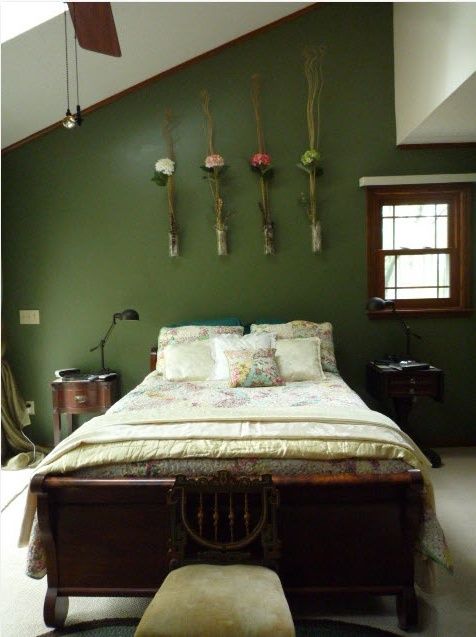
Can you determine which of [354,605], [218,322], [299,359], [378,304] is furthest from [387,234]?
[354,605]

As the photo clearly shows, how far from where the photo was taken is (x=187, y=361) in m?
3.38

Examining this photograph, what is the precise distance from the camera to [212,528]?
1818 millimetres

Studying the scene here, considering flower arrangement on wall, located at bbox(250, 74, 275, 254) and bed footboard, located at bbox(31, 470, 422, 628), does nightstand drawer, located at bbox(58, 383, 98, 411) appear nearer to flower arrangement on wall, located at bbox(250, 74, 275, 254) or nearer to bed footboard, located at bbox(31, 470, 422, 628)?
flower arrangement on wall, located at bbox(250, 74, 275, 254)

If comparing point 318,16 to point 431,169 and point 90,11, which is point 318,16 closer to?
point 431,169

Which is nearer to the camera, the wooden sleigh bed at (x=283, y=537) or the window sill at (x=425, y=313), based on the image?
the wooden sleigh bed at (x=283, y=537)


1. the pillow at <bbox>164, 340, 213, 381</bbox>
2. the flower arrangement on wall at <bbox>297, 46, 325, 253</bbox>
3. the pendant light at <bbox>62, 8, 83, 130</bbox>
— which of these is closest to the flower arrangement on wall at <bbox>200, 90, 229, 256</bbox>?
the flower arrangement on wall at <bbox>297, 46, 325, 253</bbox>

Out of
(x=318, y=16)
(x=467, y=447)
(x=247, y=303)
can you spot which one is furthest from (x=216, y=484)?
(x=318, y=16)

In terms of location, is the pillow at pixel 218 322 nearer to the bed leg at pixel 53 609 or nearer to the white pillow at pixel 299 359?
the white pillow at pixel 299 359

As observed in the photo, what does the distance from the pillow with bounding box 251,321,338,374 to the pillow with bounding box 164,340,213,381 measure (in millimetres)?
431

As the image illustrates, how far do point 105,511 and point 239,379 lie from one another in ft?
4.54

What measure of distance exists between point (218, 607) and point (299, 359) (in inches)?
80.6

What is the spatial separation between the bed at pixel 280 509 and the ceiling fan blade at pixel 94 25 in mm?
1493

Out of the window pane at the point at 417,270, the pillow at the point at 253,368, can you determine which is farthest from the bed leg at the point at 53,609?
the window pane at the point at 417,270

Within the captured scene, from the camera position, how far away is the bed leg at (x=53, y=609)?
6.11ft
